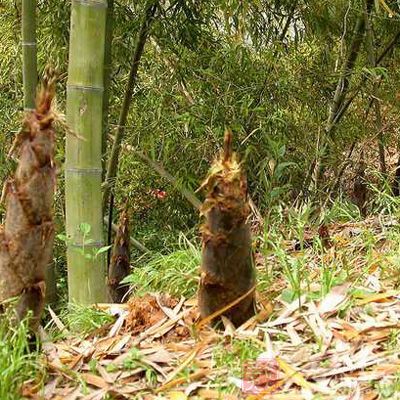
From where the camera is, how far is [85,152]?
8.80 ft

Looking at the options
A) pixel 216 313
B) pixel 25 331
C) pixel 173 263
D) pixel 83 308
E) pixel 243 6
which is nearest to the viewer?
pixel 25 331

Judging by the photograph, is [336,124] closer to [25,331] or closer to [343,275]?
[343,275]

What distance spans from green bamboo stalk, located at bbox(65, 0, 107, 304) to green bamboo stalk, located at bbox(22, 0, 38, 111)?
0.59m

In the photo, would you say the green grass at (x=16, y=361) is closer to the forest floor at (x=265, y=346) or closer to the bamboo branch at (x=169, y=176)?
the forest floor at (x=265, y=346)

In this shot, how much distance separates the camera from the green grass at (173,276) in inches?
89.0

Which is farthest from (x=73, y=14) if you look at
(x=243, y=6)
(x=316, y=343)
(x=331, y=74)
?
(x=331, y=74)

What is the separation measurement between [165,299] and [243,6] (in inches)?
73.8

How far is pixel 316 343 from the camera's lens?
5.98 ft

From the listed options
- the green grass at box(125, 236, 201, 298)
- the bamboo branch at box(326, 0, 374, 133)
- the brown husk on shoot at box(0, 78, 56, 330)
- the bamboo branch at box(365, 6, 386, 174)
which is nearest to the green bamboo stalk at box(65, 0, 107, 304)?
the green grass at box(125, 236, 201, 298)

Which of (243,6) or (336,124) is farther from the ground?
(243,6)

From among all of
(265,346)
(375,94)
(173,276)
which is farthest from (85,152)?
(375,94)

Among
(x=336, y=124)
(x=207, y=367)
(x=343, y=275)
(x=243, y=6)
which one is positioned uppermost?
(x=243, y=6)

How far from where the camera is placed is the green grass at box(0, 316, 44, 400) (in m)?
1.60

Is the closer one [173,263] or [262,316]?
[262,316]
